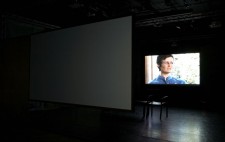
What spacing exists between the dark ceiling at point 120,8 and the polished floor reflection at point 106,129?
251 cm

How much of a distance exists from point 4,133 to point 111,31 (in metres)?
3.08

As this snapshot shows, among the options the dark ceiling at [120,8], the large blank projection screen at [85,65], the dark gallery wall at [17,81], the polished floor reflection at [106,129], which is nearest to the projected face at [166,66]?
the dark ceiling at [120,8]

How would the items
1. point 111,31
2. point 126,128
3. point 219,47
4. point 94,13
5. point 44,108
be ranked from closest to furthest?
1. point 111,31
2. point 126,128
3. point 94,13
4. point 44,108
5. point 219,47

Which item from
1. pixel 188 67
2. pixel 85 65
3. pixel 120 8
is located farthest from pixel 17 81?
pixel 188 67

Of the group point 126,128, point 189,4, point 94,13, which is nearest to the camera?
point 126,128

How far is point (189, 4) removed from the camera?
5328 mm

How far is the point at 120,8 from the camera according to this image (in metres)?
5.71

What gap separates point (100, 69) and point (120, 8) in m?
2.32

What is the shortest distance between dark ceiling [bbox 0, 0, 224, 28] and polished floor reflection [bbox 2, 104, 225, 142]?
2.51 meters

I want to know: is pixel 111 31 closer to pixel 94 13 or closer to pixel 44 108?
pixel 94 13

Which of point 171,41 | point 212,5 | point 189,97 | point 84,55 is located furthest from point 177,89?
point 84,55

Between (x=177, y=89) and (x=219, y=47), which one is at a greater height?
(x=219, y=47)

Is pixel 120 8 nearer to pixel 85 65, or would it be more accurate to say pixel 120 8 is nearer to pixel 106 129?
pixel 85 65

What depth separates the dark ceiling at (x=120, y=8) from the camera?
5.27 meters
